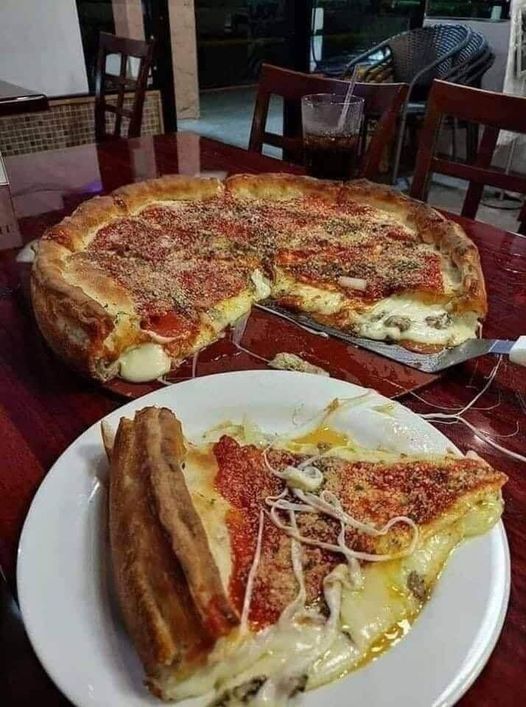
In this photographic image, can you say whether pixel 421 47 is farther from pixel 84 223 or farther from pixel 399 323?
pixel 399 323

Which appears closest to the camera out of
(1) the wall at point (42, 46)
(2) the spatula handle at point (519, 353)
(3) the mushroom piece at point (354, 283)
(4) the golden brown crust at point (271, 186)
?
(2) the spatula handle at point (519, 353)

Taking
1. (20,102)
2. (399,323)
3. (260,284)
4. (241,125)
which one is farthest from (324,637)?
(241,125)

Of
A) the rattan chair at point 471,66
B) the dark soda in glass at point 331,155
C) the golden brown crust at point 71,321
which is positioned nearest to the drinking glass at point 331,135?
the dark soda in glass at point 331,155

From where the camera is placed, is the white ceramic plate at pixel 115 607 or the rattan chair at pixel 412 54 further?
the rattan chair at pixel 412 54

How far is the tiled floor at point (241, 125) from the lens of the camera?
169 inches

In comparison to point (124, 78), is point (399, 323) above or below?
below

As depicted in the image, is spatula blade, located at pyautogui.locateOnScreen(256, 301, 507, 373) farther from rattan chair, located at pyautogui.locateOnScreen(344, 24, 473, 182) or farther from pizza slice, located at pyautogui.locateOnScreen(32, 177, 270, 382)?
rattan chair, located at pyautogui.locateOnScreen(344, 24, 473, 182)

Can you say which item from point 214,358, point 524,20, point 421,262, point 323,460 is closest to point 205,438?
point 323,460

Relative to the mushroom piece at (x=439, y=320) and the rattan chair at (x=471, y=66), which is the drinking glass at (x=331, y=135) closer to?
the mushroom piece at (x=439, y=320)

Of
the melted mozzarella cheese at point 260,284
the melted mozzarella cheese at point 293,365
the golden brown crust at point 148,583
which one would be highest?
the golden brown crust at point 148,583

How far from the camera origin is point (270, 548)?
0.67 meters

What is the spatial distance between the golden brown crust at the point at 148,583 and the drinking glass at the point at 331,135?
1.33 meters

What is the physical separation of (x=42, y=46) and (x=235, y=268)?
3.18m

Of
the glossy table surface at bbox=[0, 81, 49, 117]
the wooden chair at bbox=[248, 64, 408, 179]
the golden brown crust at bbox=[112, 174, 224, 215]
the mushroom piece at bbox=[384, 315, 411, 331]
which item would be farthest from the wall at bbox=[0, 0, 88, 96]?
the mushroom piece at bbox=[384, 315, 411, 331]
